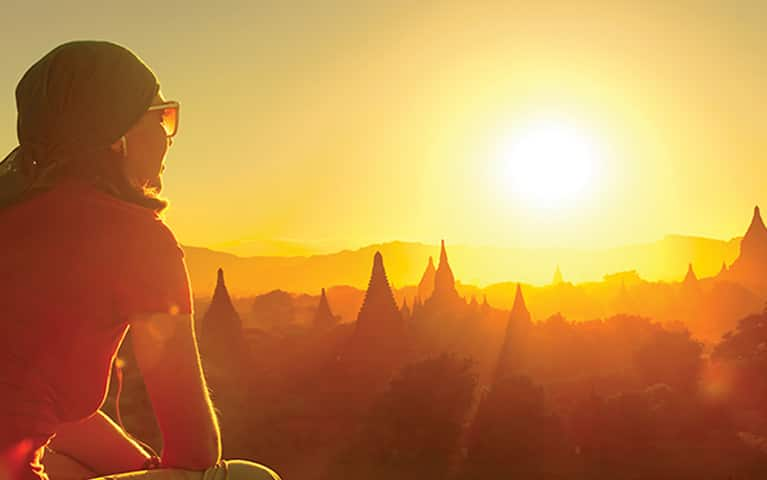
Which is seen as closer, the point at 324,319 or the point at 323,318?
the point at 324,319

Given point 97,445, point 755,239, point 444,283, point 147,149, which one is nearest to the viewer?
point 147,149

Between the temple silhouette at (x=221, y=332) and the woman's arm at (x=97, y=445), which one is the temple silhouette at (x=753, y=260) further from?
the woman's arm at (x=97, y=445)

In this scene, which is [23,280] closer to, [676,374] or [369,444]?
[369,444]

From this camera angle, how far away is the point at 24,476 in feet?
6.90

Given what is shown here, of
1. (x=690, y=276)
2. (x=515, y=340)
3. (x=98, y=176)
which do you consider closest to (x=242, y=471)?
(x=98, y=176)

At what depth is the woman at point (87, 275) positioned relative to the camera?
2.04 metres

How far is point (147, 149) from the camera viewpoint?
90.1 inches

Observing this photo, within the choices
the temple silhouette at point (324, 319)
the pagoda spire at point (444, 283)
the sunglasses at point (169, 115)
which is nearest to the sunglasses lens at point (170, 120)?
the sunglasses at point (169, 115)

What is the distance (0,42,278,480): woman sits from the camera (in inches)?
80.2

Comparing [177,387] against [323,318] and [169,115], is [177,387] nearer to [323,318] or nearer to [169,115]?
[169,115]

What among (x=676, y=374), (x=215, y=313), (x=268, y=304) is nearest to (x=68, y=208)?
(x=676, y=374)

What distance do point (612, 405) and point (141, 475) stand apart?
77.5 feet

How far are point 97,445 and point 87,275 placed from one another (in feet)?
2.87

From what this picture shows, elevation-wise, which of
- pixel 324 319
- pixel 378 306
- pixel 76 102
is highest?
pixel 76 102
